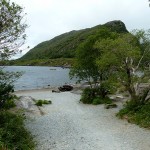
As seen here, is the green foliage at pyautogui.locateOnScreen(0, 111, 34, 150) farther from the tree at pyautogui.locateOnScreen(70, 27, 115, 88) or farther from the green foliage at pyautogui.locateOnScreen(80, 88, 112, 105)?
Result: the tree at pyautogui.locateOnScreen(70, 27, 115, 88)

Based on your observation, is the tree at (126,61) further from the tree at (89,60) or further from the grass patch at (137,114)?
the tree at (89,60)

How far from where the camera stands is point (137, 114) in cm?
3491

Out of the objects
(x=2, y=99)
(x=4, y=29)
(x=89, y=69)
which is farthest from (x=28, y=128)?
(x=89, y=69)

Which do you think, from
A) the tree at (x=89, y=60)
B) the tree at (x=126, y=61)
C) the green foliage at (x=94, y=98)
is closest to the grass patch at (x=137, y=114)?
the tree at (x=126, y=61)

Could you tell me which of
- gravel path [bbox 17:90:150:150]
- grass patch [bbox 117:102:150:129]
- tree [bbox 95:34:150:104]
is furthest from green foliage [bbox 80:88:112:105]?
grass patch [bbox 117:102:150:129]

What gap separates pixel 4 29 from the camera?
96.9ft

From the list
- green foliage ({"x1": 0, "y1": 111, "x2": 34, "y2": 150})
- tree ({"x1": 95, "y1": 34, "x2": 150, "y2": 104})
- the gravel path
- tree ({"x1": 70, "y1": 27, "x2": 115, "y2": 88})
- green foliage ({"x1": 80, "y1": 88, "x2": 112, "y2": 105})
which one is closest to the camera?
green foliage ({"x1": 0, "y1": 111, "x2": 34, "y2": 150})

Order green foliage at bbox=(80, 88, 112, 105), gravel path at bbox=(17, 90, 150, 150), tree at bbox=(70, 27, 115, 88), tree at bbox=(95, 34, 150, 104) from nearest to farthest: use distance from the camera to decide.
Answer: gravel path at bbox=(17, 90, 150, 150), tree at bbox=(95, 34, 150, 104), green foliage at bbox=(80, 88, 112, 105), tree at bbox=(70, 27, 115, 88)

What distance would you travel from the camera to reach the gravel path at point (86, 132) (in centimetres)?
2570

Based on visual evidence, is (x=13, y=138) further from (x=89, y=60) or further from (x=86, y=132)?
(x=89, y=60)

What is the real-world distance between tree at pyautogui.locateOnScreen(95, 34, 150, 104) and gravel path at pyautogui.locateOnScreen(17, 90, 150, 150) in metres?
4.07

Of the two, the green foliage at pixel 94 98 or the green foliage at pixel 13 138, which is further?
the green foliage at pixel 94 98

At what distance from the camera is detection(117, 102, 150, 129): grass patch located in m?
32.4

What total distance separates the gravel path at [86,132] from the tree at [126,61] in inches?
160
